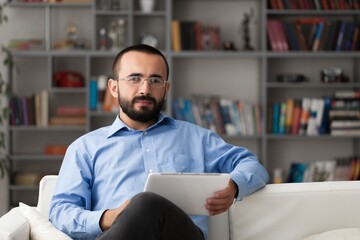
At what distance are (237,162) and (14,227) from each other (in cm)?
90

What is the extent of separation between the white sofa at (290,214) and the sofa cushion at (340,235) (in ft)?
0.34

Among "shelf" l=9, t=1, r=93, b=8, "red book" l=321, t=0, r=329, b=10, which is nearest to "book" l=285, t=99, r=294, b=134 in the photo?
"red book" l=321, t=0, r=329, b=10

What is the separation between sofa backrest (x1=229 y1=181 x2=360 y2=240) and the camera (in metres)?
2.75

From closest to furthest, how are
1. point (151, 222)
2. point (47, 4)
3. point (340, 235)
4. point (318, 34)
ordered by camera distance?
point (151, 222), point (340, 235), point (47, 4), point (318, 34)

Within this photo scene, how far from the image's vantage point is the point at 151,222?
224 centimetres

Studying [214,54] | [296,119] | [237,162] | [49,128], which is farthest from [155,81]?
[296,119]

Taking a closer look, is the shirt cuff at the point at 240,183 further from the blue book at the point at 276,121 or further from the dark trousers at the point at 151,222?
the blue book at the point at 276,121

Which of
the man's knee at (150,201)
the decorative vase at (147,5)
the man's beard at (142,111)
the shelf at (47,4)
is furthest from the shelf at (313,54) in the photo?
the man's knee at (150,201)

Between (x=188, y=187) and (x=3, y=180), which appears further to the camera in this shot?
(x=3, y=180)

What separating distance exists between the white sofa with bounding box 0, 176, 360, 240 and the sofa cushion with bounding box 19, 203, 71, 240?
193mm

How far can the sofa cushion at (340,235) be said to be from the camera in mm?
2549

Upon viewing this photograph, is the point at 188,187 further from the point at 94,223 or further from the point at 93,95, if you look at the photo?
the point at 93,95

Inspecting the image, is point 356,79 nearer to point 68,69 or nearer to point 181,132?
point 68,69

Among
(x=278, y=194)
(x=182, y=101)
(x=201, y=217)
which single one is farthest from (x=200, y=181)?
(x=182, y=101)
